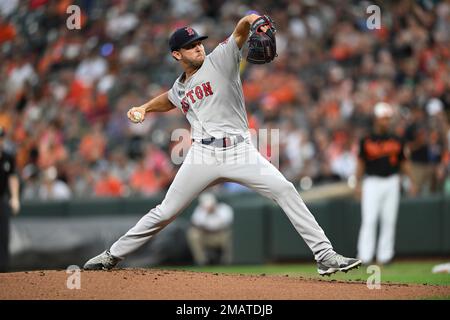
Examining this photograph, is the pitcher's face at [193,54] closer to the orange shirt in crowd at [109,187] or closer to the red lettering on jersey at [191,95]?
the red lettering on jersey at [191,95]

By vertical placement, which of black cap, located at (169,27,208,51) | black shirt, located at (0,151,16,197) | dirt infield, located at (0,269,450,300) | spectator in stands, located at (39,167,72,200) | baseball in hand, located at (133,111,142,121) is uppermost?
black cap, located at (169,27,208,51)

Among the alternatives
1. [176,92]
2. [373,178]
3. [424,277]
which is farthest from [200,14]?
[176,92]

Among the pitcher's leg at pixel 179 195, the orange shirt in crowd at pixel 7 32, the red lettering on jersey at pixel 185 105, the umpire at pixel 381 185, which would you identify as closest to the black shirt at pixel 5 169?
the pitcher's leg at pixel 179 195

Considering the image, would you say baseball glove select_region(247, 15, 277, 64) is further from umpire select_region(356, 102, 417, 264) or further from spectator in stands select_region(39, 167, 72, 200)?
spectator in stands select_region(39, 167, 72, 200)

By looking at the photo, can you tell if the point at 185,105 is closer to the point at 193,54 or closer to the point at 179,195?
the point at 193,54

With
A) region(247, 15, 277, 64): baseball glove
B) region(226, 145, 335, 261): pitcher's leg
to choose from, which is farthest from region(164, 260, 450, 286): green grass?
region(247, 15, 277, 64): baseball glove

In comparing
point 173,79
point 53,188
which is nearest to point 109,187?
point 53,188
